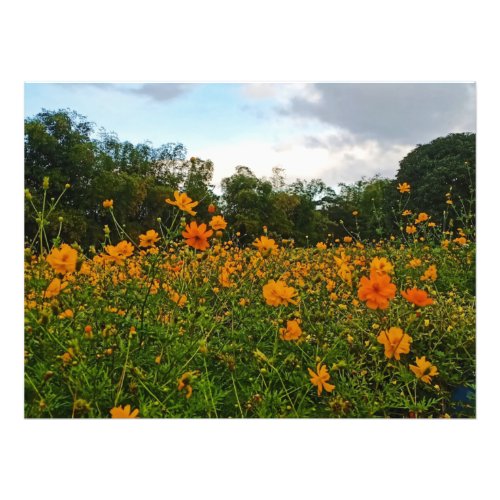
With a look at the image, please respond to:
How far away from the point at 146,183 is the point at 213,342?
769 millimetres

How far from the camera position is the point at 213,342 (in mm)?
2111

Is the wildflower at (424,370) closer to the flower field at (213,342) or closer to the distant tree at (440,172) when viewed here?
the flower field at (213,342)

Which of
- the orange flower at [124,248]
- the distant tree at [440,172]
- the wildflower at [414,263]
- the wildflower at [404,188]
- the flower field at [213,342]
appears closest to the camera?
the flower field at [213,342]

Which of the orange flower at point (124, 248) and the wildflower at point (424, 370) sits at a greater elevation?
the orange flower at point (124, 248)

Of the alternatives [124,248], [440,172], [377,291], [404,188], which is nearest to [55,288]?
[124,248]

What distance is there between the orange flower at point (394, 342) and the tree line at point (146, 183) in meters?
0.82

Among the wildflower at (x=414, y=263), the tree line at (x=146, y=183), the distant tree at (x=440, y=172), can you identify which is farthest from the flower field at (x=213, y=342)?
the distant tree at (x=440, y=172)

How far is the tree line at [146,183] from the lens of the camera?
220 cm

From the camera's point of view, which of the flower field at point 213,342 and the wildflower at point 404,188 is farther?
the wildflower at point 404,188

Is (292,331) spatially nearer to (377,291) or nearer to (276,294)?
(276,294)

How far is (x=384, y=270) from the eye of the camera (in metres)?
2.10
